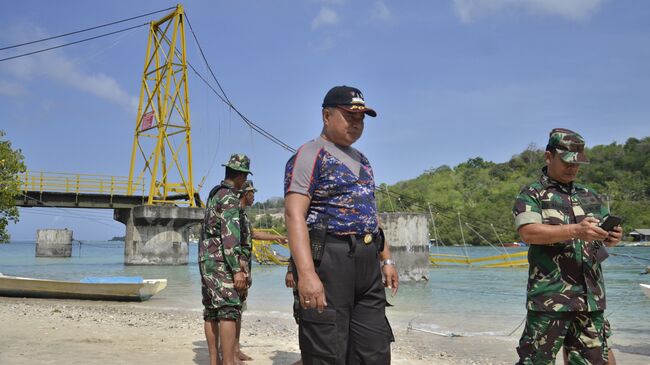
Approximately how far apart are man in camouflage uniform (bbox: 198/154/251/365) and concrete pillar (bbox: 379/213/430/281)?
15.7 m

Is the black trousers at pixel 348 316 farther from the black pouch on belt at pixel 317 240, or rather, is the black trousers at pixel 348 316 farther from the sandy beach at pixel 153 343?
the sandy beach at pixel 153 343

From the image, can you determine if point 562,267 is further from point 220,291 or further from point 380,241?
point 220,291

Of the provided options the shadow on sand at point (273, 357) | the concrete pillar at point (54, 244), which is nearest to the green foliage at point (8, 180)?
the shadow on sand at point (273, 357)

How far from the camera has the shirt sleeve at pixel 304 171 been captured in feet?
9.21

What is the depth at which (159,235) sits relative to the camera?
34719 mm

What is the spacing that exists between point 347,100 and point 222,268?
Result: 2026 mm

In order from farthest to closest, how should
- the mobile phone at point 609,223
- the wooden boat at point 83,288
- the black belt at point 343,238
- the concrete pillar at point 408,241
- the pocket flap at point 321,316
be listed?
the concrete pillar at point 408,241, the wooden boat at point 83,288, the mobile phone at point 609,223, the black belt at point 343,238, the pocket flap at point 321,316

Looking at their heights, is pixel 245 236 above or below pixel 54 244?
A: above

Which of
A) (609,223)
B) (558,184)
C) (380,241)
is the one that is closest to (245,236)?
(380,241)

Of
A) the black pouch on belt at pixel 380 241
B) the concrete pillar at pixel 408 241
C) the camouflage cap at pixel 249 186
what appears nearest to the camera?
the black pouch on belt at pixel 380 241

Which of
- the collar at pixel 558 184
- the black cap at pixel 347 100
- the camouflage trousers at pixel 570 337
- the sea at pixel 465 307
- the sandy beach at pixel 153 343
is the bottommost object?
the sea at pixel 465 307

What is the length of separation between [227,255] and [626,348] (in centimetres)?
554

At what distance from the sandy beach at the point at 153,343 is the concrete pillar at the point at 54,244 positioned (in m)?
52.0

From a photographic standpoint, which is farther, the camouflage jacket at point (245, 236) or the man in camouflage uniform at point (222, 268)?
the camouflage jacket at point (245, 236)
